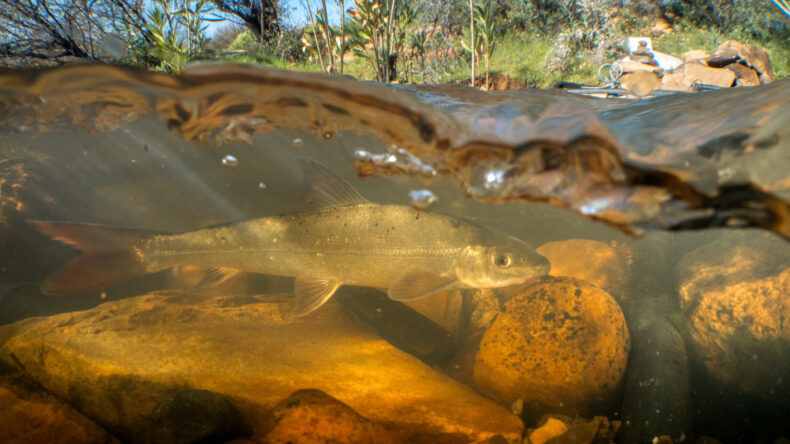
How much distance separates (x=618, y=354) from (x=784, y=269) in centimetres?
180

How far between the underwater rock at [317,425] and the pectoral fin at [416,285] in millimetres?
1208

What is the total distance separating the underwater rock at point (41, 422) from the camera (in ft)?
9.08

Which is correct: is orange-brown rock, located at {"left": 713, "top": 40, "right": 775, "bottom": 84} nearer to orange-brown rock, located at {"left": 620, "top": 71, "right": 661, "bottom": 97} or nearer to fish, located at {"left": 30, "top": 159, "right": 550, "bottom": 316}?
orange-brown rock, located at {"left": 620, "top": 71, "right": 661, "bottom": 97}

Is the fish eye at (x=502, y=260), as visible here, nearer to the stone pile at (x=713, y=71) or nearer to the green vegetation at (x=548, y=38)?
the stone pile at (x=713, y=71)

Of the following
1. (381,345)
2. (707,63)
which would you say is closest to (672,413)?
(381,345)

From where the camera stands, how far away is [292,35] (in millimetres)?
15188

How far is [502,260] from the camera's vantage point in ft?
12.9

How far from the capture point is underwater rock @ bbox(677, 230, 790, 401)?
3.24 metres

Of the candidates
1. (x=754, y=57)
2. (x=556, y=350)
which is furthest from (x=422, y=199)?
(x=754, y=57)

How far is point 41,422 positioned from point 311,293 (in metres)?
2.23

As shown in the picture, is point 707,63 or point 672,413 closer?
point 672,413

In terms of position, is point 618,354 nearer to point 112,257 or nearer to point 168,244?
point 168,244

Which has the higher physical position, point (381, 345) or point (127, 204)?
point (127, 204)

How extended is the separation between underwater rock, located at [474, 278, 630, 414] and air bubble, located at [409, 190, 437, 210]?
1390mm
